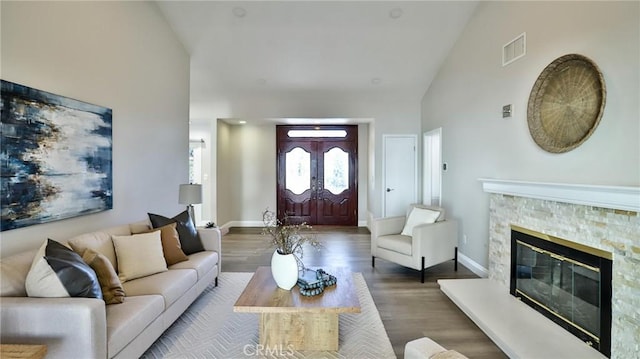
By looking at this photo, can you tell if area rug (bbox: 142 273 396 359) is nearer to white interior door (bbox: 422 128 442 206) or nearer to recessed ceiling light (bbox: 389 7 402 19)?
white interior door (bbox: 422 128 442 206)

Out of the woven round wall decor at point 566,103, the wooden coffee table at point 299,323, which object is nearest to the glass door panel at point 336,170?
the woven round wall decor at point 566,103

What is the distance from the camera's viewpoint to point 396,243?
3910 mm

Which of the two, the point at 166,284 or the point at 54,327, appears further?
the point at 166,284

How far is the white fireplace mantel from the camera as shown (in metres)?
1.84

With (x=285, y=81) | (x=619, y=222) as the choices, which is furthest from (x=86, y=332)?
(x=285, y=81)

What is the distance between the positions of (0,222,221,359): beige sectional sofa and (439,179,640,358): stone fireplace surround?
2571mm

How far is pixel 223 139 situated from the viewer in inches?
260

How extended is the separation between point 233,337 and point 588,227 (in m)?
2.87

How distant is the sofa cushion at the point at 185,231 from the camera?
3199 millimetres

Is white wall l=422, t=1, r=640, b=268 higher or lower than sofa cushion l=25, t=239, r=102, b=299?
higher

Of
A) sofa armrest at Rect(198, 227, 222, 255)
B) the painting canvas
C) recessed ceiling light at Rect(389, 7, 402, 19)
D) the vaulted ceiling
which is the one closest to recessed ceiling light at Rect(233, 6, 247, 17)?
the vaulted ceiling

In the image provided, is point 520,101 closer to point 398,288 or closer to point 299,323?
point 398,288

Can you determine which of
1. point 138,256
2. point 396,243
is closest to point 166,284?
point 138,256

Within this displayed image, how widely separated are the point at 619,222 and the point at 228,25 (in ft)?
15.3
